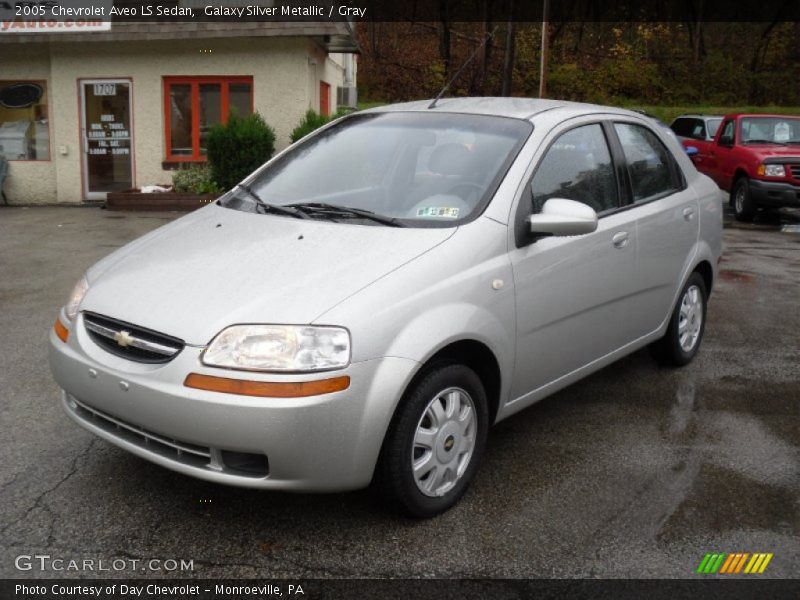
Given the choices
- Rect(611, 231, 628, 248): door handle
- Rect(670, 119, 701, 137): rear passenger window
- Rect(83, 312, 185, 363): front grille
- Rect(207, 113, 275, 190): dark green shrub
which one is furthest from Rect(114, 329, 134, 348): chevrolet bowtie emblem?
Rect(670, 119, 701, 137): rear passenger window

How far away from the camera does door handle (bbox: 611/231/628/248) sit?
4.42 metres

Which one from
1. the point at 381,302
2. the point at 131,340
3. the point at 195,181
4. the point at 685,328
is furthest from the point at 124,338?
the point at 195,181

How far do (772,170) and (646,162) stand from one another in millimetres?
9828

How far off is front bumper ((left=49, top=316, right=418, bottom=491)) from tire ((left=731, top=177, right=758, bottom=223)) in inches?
486

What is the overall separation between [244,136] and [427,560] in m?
11.5

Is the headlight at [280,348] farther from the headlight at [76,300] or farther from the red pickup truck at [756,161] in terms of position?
the red pickup truck at [756,161]

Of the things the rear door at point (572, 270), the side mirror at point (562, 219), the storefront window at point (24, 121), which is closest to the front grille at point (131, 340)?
the rear door at point (572, 270)

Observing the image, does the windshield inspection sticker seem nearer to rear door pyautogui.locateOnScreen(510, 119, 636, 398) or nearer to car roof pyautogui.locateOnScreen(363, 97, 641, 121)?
rear door pyautogui.locateOnScreen(510, 119, 636, 398)

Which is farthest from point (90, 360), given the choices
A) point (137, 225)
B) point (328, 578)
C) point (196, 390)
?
point (137, 225)

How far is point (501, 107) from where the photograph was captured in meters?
4.50

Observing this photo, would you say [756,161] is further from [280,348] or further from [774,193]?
[280,348]

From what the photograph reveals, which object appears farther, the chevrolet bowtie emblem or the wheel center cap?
the wheel center cap

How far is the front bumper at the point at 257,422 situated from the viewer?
2.95 metres

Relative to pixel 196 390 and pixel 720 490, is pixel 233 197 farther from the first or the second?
pixel 720 490
